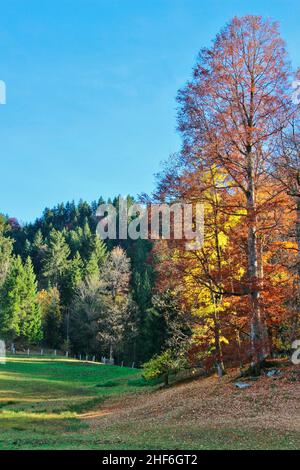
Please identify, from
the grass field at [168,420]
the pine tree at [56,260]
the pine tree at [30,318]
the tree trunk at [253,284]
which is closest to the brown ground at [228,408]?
the grass field at [168,420]

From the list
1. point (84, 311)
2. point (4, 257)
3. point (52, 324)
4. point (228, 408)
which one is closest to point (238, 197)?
point (228, 408)

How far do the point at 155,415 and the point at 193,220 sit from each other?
8.51 metres

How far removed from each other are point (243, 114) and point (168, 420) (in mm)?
12376

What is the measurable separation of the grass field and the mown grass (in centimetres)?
4

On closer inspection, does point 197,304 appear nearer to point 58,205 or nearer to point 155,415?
point 155,415

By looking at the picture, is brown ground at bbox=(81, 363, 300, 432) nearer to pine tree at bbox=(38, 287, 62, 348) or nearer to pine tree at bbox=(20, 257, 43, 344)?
pine tree at bbox=(20, 257, 43, 344)

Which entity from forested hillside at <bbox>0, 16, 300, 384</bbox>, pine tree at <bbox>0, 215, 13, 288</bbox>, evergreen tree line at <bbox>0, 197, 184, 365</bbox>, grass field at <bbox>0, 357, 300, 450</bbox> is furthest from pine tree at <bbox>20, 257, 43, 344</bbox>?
forested hillside at <bbox>0, 16, 300, 384</bbox>

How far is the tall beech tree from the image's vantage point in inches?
786

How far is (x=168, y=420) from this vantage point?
16406 millimetres

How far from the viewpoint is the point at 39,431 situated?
56.8 ft

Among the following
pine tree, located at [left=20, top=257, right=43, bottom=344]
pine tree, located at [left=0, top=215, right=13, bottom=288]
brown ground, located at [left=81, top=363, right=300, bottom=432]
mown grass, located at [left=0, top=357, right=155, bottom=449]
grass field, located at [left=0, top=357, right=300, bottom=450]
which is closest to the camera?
grass field, located at [left=0, top=357, right=300, bottom=450]

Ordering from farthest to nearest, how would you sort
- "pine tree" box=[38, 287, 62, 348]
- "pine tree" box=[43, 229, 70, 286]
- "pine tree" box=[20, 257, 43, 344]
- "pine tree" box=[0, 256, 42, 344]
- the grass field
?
"pine tree" box=[43, 229, 70, 286]
"pine tree" box=[38, 287, 62, 348]
"pine tree" box=[20, 257, 43, 344]
"pine tree" box=[0, 256, 42, 344]
the grass field

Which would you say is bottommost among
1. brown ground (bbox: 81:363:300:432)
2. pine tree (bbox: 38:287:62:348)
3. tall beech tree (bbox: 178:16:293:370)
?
brown ground (bbox: 81:363:300:432)
